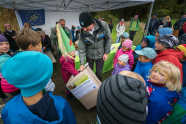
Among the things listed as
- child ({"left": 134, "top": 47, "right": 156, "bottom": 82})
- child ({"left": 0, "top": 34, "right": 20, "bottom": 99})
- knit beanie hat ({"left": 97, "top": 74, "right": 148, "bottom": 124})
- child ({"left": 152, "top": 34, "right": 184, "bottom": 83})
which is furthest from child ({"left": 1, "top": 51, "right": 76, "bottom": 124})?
child ({"left": 152, "top": 34, "right": 184, "bottom": 83})

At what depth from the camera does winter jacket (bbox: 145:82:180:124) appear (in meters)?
1.05

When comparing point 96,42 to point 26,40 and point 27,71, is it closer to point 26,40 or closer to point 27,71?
point 26,40

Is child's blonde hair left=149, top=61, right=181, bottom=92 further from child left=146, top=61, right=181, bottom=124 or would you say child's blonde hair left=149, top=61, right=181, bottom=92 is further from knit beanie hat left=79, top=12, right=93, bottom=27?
knit beanie hat left=79, top=12, right=93, bottom=27

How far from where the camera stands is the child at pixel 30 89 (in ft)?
2.02

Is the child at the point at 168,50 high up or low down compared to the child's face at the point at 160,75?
up

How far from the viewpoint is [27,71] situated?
0.62 metres

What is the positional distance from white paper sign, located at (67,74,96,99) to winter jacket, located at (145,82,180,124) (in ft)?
2.83

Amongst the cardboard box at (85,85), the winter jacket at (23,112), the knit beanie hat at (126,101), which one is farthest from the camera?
the cardboard box at (85,85)

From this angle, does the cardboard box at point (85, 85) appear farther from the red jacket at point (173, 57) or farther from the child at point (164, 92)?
the red jacket at point (173, 57)

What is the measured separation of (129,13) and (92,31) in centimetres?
1548

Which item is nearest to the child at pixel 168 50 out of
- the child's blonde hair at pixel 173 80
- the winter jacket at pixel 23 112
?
the child's blonde hair at pixel 173 80

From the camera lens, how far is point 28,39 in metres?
1.18

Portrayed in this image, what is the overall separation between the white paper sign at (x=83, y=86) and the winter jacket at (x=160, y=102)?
2.83ft

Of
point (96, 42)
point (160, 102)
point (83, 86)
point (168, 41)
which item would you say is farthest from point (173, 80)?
point (96, 42)
